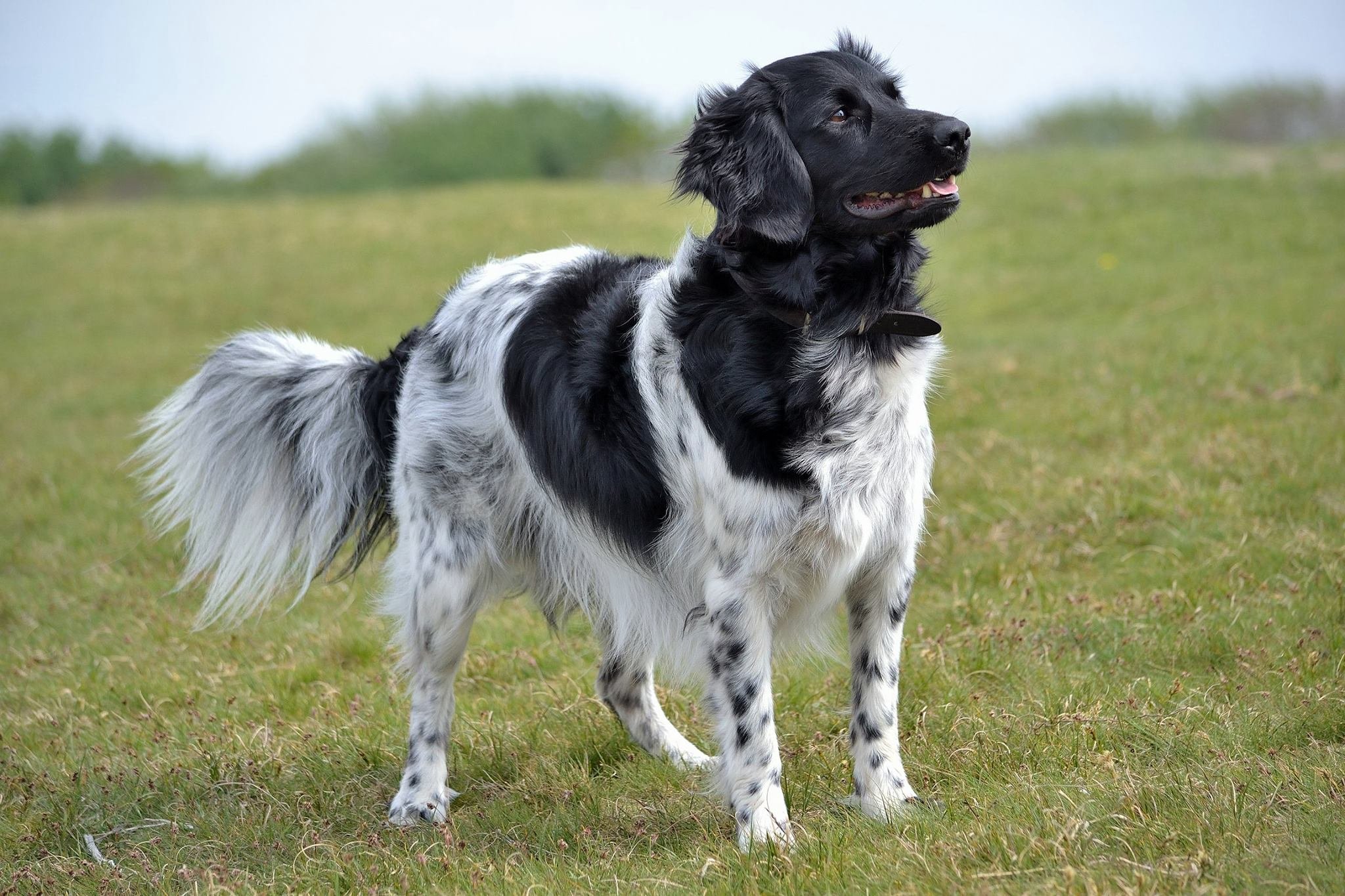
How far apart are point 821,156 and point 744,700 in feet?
4.96

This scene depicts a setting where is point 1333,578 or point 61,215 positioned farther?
point 61,215

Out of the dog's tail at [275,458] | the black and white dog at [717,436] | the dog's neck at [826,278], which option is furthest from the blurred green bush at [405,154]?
the dog's neck at [826,278]

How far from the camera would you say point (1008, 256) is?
1410 centimetres

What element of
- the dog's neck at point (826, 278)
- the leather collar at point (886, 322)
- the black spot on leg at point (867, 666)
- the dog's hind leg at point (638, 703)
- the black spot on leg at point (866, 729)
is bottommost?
the dog's hind leg at point (638, 703)

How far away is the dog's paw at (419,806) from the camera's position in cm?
401

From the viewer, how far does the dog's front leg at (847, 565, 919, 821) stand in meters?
3.64

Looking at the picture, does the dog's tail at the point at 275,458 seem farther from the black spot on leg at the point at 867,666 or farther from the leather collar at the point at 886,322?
the black spot on leg at the point at 867,666

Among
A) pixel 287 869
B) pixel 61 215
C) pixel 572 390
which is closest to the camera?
pixel 287 869

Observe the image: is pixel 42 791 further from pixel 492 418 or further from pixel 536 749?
pixel 492 418

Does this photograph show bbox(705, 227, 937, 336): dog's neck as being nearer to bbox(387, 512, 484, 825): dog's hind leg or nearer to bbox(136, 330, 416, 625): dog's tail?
bbox(387, 512, 484, 825): dog's hind leg

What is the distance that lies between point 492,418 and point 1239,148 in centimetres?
1698

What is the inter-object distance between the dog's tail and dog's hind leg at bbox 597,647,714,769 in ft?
3.35

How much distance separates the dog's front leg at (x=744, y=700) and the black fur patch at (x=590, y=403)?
381 millimetres

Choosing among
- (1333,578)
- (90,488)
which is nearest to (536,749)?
(1333,578)
